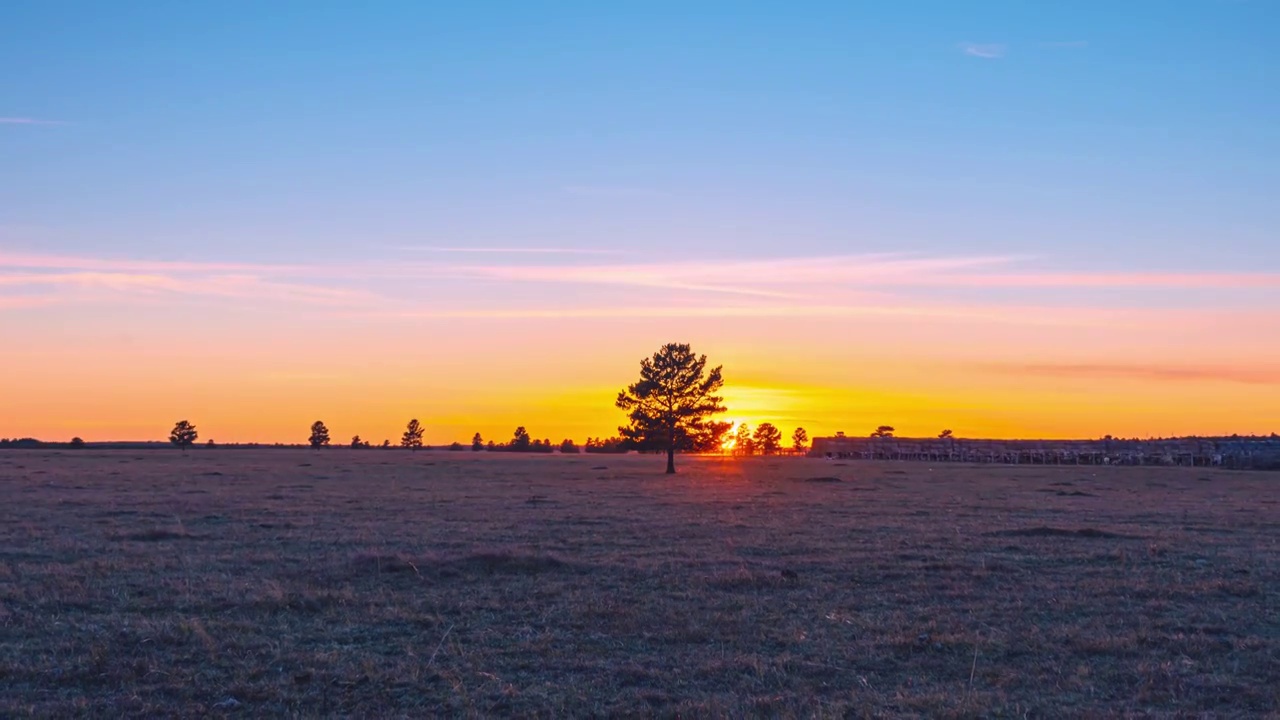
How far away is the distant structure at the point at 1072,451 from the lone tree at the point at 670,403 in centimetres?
5742

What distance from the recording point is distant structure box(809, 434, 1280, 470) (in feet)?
362

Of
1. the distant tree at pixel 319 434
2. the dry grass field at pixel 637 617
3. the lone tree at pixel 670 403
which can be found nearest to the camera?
the dry grass field at pixel 637 617

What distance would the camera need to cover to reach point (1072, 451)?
13188cm

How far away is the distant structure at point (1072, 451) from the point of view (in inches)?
4341

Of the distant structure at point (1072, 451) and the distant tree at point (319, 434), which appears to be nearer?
the distant structure at point (1072, 451)

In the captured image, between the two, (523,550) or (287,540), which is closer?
(523,550)

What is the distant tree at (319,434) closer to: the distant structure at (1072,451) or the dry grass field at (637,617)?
the distant structure at (1072,451)

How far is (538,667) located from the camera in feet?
41.3

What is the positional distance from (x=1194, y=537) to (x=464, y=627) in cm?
2114

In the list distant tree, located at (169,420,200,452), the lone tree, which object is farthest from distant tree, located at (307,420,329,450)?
the lone tree

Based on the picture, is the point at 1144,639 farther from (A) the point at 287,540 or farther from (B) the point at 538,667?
(A) the point at 287,540

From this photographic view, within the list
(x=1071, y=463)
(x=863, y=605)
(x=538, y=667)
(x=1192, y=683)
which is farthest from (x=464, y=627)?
(x=1071, y=463)

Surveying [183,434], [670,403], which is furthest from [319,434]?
[670,403]

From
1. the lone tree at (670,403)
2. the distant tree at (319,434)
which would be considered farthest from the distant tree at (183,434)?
the lone tree at (670,403)
